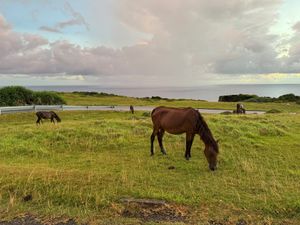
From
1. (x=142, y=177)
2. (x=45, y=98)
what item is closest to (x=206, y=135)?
(x=142, y=177)

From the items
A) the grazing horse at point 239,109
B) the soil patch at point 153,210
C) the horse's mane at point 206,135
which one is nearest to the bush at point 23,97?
the grazing horse at point 239,109

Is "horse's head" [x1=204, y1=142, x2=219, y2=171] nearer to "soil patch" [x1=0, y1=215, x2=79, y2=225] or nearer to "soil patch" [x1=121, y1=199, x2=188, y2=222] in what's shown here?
"soil patch" [x1=121, y1=199, x2=188, y2=222]

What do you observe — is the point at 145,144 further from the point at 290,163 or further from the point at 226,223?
the point at 226,223

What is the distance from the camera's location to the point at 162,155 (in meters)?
11.9

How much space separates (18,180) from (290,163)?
8.50m

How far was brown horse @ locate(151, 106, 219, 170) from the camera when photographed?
984 cm

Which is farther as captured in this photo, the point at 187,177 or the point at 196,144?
the point at 196,144

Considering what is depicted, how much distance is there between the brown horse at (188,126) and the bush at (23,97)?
30.1m

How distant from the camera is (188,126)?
11.1 meters

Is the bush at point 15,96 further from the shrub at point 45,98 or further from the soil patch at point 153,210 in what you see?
the soil patch at point 153,210

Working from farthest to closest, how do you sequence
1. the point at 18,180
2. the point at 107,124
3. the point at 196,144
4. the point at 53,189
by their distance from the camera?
1. the point at 107,124
2. the point at 196,144
3. the point at 18,180
4. the point at 53,189

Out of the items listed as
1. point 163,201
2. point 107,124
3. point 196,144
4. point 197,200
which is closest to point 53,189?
point 163,201

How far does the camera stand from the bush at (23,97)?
3778cm

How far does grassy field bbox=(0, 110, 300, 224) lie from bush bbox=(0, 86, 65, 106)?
2451 cm
